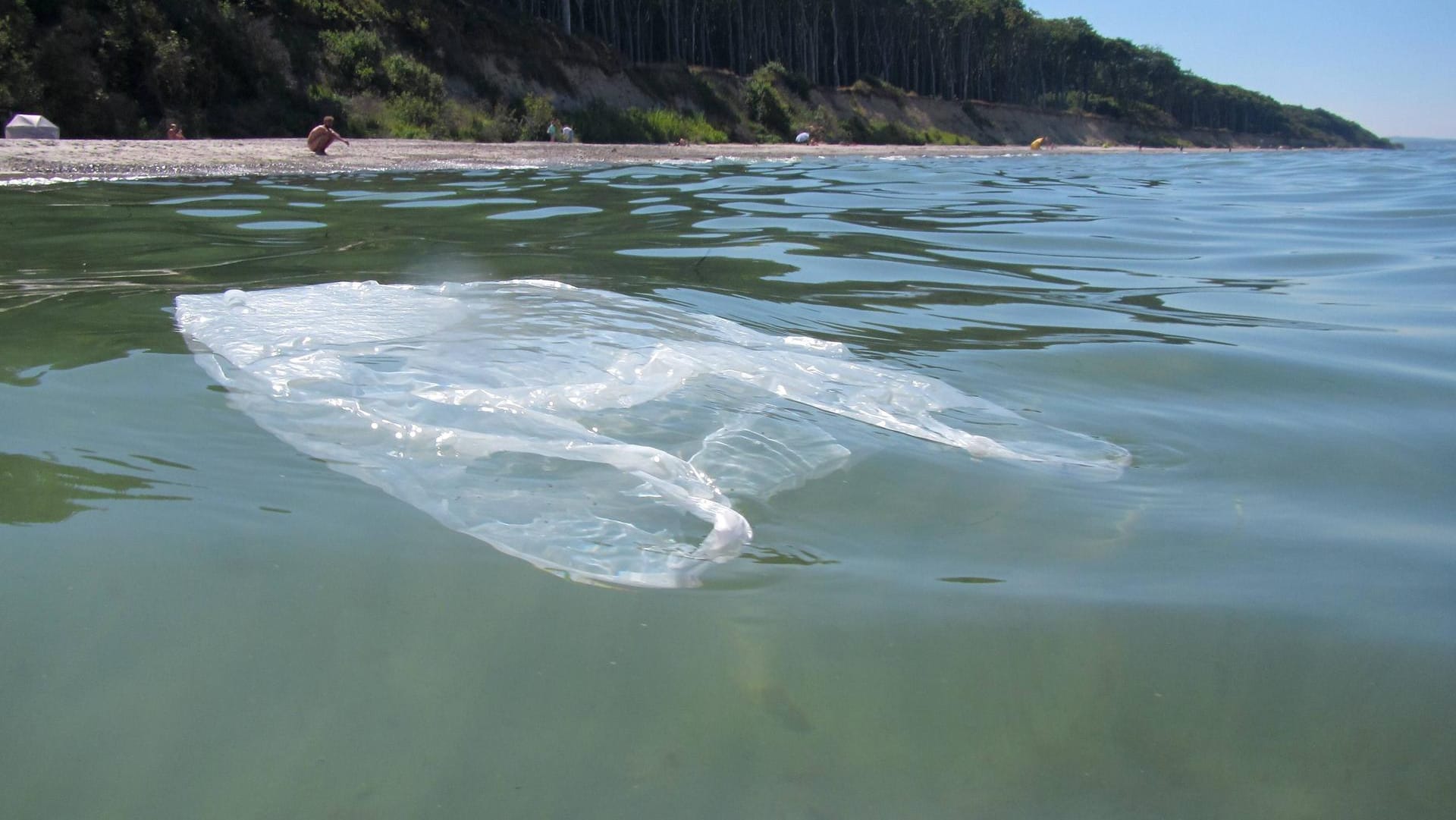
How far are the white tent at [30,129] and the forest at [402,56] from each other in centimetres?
→ 345

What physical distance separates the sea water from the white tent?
11218mm

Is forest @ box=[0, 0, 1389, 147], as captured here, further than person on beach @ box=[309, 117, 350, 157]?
Yes

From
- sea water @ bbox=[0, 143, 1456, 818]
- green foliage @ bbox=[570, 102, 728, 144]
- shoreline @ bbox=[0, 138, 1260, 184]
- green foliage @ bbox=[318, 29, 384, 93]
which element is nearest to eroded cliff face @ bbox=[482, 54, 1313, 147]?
green foliage @ bbox=[570, 102, 728, 144]

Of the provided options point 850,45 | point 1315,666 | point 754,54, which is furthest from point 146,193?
point 850,45

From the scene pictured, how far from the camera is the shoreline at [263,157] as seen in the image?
8992mm

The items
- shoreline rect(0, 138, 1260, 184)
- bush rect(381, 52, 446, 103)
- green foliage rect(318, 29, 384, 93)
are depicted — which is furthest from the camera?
bush rect(381, 52, 446, 103)

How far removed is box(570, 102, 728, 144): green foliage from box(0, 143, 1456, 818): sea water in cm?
2295

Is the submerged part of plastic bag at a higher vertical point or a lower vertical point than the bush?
lower

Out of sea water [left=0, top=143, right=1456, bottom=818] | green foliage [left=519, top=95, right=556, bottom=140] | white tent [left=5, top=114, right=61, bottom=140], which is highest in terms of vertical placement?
green foliage [left=519, top=95, right=556, bottom=140]

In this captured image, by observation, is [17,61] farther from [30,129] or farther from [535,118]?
[535,118]

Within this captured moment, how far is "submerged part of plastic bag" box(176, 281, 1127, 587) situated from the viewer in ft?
5.49

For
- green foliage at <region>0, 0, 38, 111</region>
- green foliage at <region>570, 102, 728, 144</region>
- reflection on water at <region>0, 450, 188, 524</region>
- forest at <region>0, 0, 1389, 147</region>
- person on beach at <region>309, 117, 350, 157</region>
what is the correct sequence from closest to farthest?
1. reflection on water at <region>0, 450, 188, 524</region>
2. person on beach at <region>309, 117, 350, 157</region>
3. green foliage at <region>0, 0, 38, 111</region>
4. forest at <region>0, 0, 1389, 147</region>
5. green foliage at <region>570, 102, 728, 144</region>

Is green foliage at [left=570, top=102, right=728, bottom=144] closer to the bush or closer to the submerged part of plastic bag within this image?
the bush

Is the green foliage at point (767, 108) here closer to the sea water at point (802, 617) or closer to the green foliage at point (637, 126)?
the green foliage at point (637, 126)
